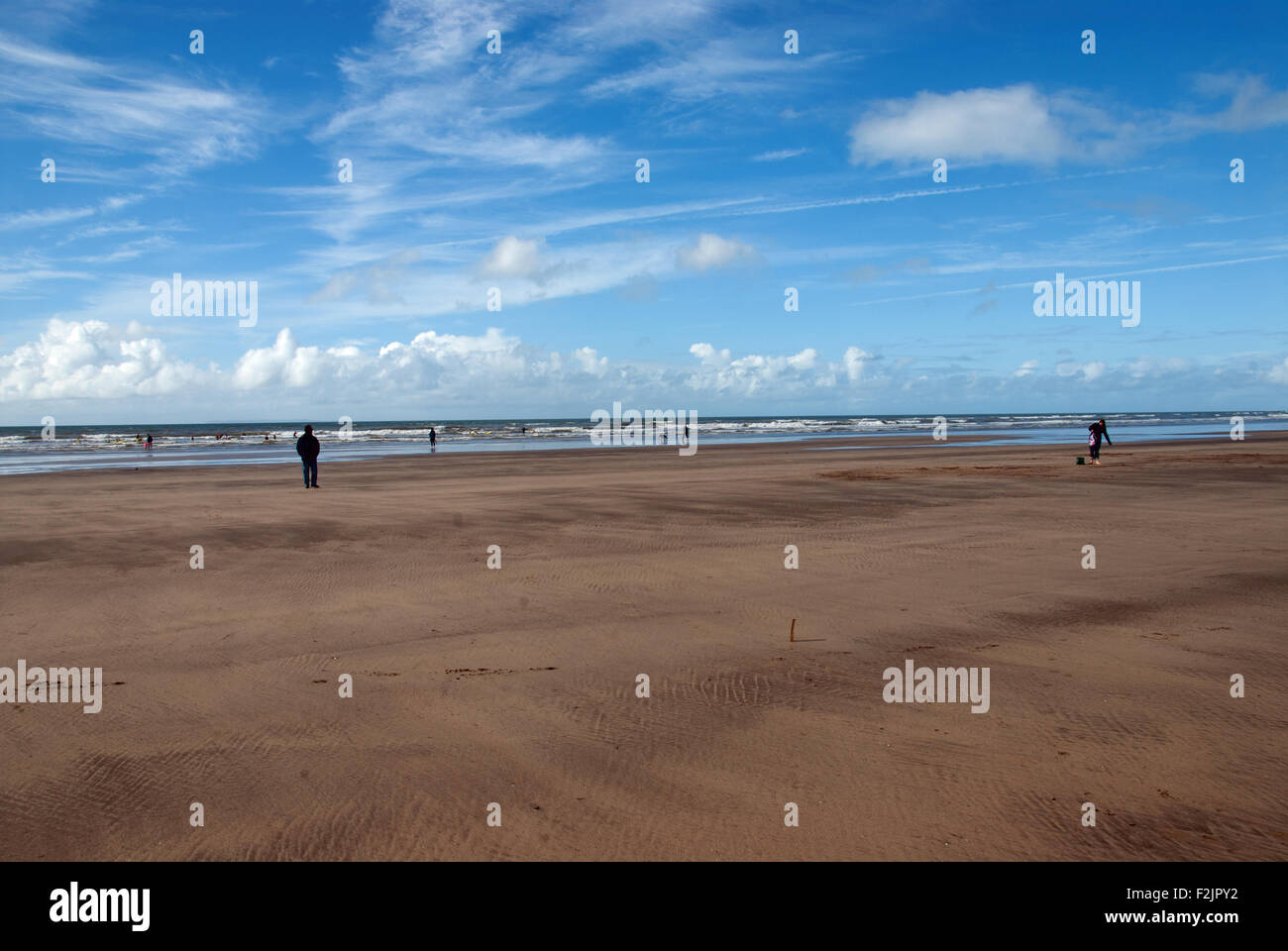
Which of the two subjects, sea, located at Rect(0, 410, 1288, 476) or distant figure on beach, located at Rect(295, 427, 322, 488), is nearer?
distant figure on beach, located at Rect(295, 427, 322, 488)

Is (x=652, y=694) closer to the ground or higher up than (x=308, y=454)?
closer to the ground

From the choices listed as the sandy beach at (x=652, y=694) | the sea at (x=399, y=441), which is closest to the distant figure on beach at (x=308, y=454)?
the sandy beach at (x=652, y=694)

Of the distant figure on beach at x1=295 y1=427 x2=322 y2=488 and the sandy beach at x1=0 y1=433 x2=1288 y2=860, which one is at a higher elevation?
the distant figure on beach at x1=295 y1=427 x2=322 y2=488

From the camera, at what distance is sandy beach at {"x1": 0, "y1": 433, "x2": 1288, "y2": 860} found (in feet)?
15.6

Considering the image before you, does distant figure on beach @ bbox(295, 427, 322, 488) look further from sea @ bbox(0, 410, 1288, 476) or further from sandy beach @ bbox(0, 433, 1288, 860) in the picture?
sea @ bbox(0, 410, 1288, 476)

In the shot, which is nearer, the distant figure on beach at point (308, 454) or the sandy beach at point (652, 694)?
the sandy beach at point (652, 694)

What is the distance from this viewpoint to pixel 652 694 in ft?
22.7

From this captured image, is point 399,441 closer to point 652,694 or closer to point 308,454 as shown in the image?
point 308,454

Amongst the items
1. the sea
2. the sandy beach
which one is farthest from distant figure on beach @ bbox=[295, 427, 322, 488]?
the sea

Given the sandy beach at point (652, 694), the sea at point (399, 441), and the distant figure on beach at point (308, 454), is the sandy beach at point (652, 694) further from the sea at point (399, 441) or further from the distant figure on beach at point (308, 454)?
the sea at point (399, 441)

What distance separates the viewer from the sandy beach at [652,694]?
15.6 feet

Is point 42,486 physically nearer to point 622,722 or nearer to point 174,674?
point 174,674

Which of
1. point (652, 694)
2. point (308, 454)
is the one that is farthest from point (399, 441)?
point (652, 694)
